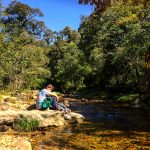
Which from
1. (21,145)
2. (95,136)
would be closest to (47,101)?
(95,136)

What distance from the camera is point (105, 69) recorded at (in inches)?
1802

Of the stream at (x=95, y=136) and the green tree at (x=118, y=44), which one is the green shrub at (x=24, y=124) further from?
the green tree at (x=118, y=44)

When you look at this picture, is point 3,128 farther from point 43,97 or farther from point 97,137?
point 97,137

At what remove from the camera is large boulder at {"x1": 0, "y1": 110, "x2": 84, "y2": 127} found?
1533 centimetres

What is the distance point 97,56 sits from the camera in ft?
151

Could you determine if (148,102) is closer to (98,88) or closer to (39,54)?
(98,88)

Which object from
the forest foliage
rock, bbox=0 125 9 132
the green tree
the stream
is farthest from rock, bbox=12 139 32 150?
the green tree

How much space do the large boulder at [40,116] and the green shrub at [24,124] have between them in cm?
20

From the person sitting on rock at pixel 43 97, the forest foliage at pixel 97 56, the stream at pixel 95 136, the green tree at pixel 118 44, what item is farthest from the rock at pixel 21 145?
the green tree at pixel 118 44

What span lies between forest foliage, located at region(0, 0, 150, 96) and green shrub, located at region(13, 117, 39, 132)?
39.0 feet

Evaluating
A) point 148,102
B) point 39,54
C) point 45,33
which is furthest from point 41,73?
point 45,33

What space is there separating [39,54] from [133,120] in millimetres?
39273

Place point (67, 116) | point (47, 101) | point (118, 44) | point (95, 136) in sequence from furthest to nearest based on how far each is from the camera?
point (118, 44) → point (67, 116) → point (47, 101) → point (95, 136)

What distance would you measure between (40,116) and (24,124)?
3.48 feet
